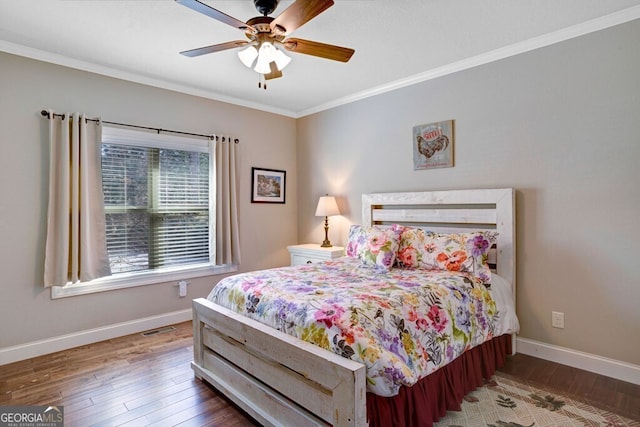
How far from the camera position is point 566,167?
2590 mm

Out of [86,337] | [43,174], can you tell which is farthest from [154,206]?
[86,337]

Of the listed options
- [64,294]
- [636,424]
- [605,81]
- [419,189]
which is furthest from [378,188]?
[64,294]

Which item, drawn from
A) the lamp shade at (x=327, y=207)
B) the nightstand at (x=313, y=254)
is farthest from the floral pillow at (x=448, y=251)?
the lamp shade at (x=327, y=207)

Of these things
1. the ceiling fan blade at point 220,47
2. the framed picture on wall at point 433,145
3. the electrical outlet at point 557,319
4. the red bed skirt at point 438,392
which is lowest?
the red bed skirt at point 438,392

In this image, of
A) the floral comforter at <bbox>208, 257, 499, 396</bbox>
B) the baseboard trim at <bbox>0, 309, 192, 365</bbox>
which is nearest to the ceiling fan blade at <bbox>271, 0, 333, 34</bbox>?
the floral comforter at <bbox>208, 257, 499, 396</bbox>

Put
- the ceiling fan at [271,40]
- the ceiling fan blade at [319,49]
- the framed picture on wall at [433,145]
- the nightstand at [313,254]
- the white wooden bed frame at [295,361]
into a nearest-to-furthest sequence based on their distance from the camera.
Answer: the white wooden bed frame at [295,361] < the ceiling fan at [271,40] < the ceiling fan blade at [319,49] < the framed picture on wall at [433,145] < the nightstand at [313,254]

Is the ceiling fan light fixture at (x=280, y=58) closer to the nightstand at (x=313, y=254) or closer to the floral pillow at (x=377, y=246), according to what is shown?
the floral pillow at (x=377, y=246)

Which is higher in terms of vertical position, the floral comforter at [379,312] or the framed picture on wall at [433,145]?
the framed picture on wall at [433,145]

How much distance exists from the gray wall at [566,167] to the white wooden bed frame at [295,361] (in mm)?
162

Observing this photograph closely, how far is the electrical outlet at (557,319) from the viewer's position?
104 inches

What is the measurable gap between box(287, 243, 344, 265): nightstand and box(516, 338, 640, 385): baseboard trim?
6.10ft

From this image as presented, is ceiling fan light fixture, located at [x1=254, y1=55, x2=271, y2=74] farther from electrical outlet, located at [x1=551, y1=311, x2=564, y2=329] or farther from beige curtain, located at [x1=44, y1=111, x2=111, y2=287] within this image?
electrical outlet, located at [x1=551, y1=311, x2=564, y2=329]

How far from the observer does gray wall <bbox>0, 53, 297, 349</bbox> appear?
2740 millimetres

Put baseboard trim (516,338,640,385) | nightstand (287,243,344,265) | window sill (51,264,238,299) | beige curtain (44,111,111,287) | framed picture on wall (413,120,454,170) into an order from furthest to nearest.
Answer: nightstand (287,243,344,265)
framed picture on wall (413,120,454,170)
window sill (51,264,238,299)
beige curtain (44,111,111,287)
baseboard trim (516,338,640,385)
